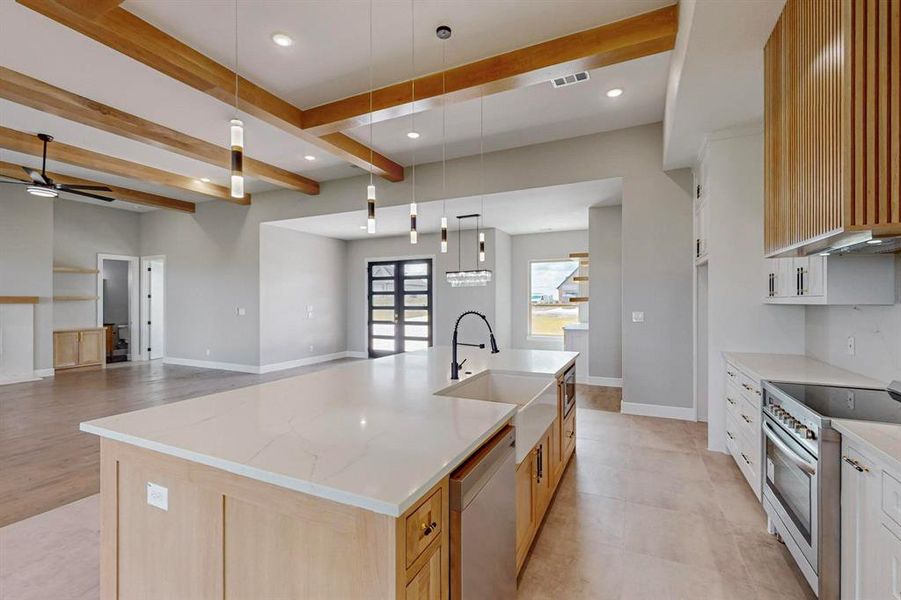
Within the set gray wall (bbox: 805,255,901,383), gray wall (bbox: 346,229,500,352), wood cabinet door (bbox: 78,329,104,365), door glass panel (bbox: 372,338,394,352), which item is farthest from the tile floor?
wood cabinet door (bbox: 78,329,104,365)

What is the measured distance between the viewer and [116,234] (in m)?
8.57

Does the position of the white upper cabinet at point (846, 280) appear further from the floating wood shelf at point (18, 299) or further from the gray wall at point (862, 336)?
the floating wood shelf at point (18, 299)

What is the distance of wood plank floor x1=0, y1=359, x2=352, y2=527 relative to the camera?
9.29ft

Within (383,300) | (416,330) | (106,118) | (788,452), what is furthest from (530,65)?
(383,300)

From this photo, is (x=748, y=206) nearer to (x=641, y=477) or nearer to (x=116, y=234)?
(x=641, y=477)

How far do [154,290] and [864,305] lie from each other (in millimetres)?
11922

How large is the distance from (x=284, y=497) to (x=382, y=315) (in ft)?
27.0

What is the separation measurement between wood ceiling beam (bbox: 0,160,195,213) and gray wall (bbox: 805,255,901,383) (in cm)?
842

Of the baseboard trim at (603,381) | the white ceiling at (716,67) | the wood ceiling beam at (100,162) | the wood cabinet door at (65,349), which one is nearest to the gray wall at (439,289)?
the baseboard trim at (603,381)

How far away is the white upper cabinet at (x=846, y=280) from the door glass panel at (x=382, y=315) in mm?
7421

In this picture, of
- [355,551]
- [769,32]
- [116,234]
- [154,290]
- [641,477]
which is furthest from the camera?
[154,290]

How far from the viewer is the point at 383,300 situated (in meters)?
9.24

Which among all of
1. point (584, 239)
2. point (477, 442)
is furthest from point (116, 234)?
point (477, 442)

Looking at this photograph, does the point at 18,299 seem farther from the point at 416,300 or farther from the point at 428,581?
the point at 428,581
